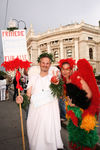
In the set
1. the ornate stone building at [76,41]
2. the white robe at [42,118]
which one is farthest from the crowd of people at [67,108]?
the ornate stone building at [76,41]

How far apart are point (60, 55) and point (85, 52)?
271 inches

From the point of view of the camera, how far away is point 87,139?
177 cm

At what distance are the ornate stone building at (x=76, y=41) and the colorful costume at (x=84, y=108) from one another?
30.5 meters

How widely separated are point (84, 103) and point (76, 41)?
111ft

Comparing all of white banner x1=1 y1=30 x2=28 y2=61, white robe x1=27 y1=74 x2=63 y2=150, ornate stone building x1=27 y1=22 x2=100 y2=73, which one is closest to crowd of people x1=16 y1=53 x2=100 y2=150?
white robe x1=27 y1=74 x2=63 y2=150

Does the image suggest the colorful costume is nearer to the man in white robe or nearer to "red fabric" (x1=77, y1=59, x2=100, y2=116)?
"red fabric" (x1=77, y1=59, x2=100, y2=116)

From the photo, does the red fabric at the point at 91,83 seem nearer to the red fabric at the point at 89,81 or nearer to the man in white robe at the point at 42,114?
the red fabric at the point at 89,81

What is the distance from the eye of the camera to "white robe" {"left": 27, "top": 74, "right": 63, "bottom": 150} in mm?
2170

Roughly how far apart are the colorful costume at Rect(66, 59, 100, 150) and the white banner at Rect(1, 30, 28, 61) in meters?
1.27

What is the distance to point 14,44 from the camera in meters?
2.62

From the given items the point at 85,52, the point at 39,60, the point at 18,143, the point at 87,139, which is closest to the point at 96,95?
the point at 87,139

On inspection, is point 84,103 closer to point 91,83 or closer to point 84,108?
point 84,108

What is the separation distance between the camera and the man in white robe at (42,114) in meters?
2.17

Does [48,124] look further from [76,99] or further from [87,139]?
[76,99]
